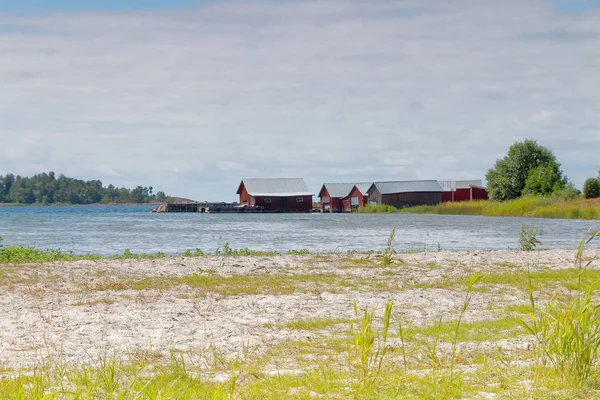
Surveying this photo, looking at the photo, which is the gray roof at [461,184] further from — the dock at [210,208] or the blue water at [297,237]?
the blue water at [297,237]

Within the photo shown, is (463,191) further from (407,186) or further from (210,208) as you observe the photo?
(210,208)

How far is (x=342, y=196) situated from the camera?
11356cm

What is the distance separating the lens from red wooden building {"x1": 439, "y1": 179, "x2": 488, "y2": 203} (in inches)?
4422

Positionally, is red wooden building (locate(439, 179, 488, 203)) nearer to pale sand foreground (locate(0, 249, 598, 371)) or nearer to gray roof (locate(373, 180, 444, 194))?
gray roof (locate(373, 180, 444, 194))

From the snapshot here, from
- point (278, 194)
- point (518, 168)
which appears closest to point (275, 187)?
point (278, 194)

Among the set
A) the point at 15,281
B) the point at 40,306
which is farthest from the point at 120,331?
the point at 15,281

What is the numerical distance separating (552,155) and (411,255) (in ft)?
247

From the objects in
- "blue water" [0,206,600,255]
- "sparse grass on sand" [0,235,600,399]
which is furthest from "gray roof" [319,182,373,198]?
"sparse grass on sand" [0,235,600,399]

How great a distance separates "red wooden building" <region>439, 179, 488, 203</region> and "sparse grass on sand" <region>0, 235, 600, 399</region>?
9466 cm

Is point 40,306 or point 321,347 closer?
point 321,347

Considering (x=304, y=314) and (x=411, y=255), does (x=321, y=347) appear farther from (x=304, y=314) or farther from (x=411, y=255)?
(x=411, y=255)

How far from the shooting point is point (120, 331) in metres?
9.66

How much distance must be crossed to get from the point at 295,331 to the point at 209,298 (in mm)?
3601

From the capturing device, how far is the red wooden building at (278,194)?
110m
